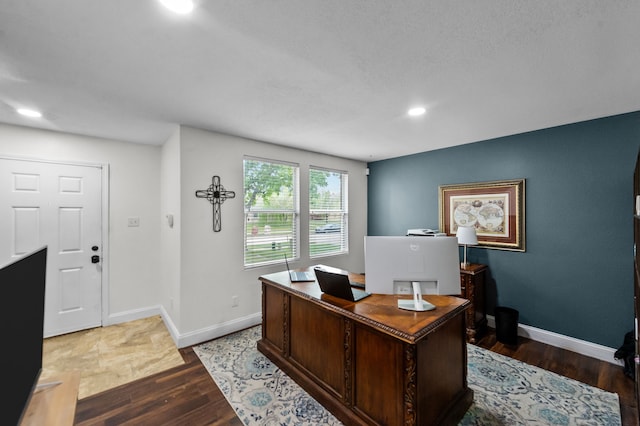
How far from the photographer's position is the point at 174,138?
127 inches

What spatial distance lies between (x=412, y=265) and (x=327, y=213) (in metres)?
2.82

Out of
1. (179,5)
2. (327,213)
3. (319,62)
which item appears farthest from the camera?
(327,213)

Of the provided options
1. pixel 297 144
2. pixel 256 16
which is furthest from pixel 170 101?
pixel 297 144

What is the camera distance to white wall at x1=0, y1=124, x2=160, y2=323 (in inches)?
134

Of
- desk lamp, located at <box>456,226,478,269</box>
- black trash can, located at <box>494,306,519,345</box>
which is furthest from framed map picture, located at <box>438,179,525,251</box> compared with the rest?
black trash can, located at <box>494,306,519,345</box>

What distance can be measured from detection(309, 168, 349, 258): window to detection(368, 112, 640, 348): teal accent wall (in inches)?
75.3

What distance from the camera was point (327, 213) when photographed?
4.57m

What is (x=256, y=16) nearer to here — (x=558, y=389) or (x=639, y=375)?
(x=639, y=375)

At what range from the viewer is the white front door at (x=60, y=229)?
3020 mm

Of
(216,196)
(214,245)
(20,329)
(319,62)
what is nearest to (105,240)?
(214,245)

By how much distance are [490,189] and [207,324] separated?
12.9 feet

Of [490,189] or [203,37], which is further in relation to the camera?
[490,189]

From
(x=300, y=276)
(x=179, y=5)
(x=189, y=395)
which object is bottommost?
(x=189, y=395)

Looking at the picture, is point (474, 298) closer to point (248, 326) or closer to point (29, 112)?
point (248, 326)
